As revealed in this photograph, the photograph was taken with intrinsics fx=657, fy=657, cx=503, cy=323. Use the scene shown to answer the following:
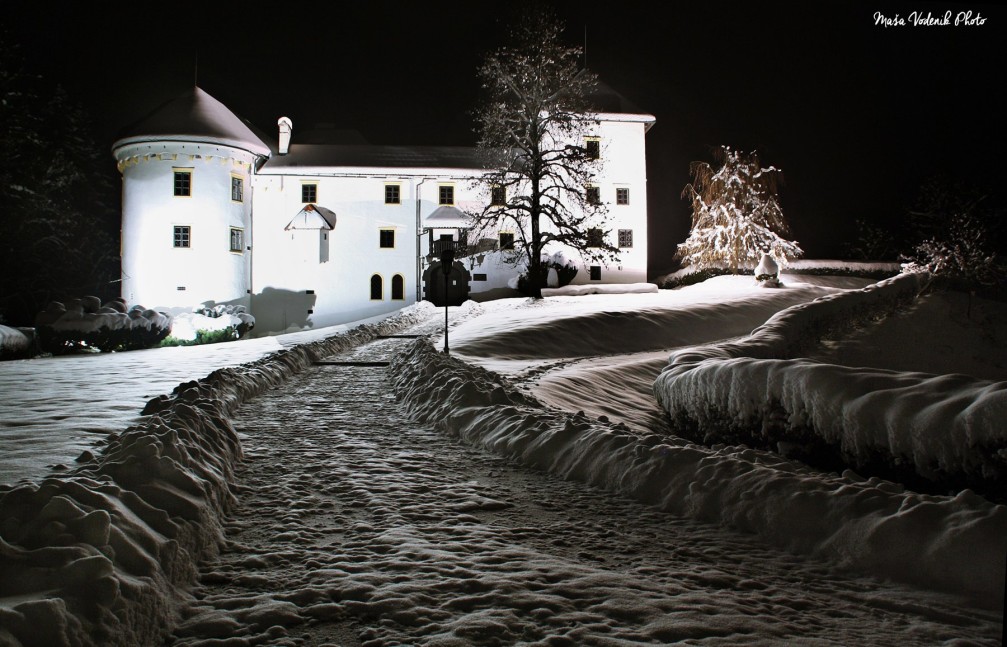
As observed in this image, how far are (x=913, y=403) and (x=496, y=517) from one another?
3.77 metres

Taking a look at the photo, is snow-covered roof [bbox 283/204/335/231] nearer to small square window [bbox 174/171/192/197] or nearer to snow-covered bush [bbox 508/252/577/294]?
small square window [bbox 174/171/192/197]

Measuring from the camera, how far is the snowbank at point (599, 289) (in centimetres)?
3222

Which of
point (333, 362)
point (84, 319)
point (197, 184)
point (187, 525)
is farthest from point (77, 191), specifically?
point (187, 525)

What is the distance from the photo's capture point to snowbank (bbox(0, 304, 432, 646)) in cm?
258

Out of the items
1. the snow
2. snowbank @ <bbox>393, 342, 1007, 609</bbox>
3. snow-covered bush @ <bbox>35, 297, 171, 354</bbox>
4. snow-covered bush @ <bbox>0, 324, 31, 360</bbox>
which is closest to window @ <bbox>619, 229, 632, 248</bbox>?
snow-covered bush @ <bbox>35, 297, 171, 354</bbox>

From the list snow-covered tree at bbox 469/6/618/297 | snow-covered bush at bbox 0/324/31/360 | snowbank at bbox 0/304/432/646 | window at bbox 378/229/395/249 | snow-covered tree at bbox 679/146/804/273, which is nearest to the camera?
snowbank at bbox 0/304/432/646

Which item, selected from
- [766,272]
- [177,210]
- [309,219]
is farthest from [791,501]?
[177,210]

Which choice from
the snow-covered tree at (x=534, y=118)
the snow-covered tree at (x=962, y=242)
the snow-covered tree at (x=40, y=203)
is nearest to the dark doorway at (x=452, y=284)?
the snow-covered tree at (x=534, y=118)

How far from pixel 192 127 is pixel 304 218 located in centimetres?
724

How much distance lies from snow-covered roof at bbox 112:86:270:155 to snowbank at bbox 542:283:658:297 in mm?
18519

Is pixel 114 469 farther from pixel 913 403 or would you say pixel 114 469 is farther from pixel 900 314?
pixel 900 314

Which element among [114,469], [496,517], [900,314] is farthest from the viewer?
[900,314]

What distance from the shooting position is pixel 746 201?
4031 cm

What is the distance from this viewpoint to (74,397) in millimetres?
9992
